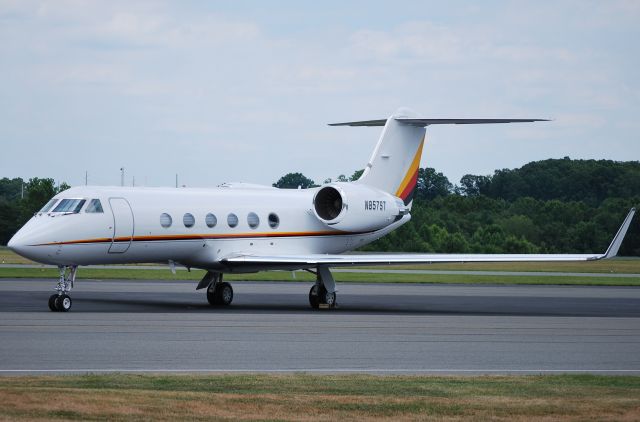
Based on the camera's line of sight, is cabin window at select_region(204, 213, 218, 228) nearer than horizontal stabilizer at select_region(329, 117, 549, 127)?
Yes

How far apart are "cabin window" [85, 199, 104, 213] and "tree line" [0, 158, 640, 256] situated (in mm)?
46190

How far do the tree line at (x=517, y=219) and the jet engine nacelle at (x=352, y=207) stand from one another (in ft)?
127

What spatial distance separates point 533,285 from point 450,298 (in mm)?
9671

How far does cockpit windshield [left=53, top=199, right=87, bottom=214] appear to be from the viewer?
86.6 feet

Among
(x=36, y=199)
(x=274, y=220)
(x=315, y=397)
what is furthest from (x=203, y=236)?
(x=36, y=199)

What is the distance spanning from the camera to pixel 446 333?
67.8 ft

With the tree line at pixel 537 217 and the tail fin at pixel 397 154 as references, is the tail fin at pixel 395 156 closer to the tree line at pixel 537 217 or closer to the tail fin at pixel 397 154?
the tail fin at pixel 397 154

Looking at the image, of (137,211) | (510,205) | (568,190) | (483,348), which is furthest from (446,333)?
(568,190)

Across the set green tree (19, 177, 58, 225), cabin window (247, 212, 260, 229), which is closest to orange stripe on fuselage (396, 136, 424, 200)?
cabin window (247, 212, 260, 229)

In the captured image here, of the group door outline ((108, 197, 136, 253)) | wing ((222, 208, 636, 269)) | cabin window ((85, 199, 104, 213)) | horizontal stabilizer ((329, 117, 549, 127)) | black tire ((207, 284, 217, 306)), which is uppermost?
horizontal stabilizer ((329, 117, 549, 127))

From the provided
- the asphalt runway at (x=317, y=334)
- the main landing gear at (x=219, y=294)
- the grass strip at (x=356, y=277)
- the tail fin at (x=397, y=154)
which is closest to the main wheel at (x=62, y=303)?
the asphalt runway at (x=317, y=334)

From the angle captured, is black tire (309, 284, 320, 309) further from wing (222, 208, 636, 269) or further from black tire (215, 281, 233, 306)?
black tire (215, 281, 233, 306)

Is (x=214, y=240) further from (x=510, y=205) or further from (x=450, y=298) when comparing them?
(x=510, y=205)

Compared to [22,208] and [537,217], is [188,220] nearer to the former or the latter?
[22,208]
